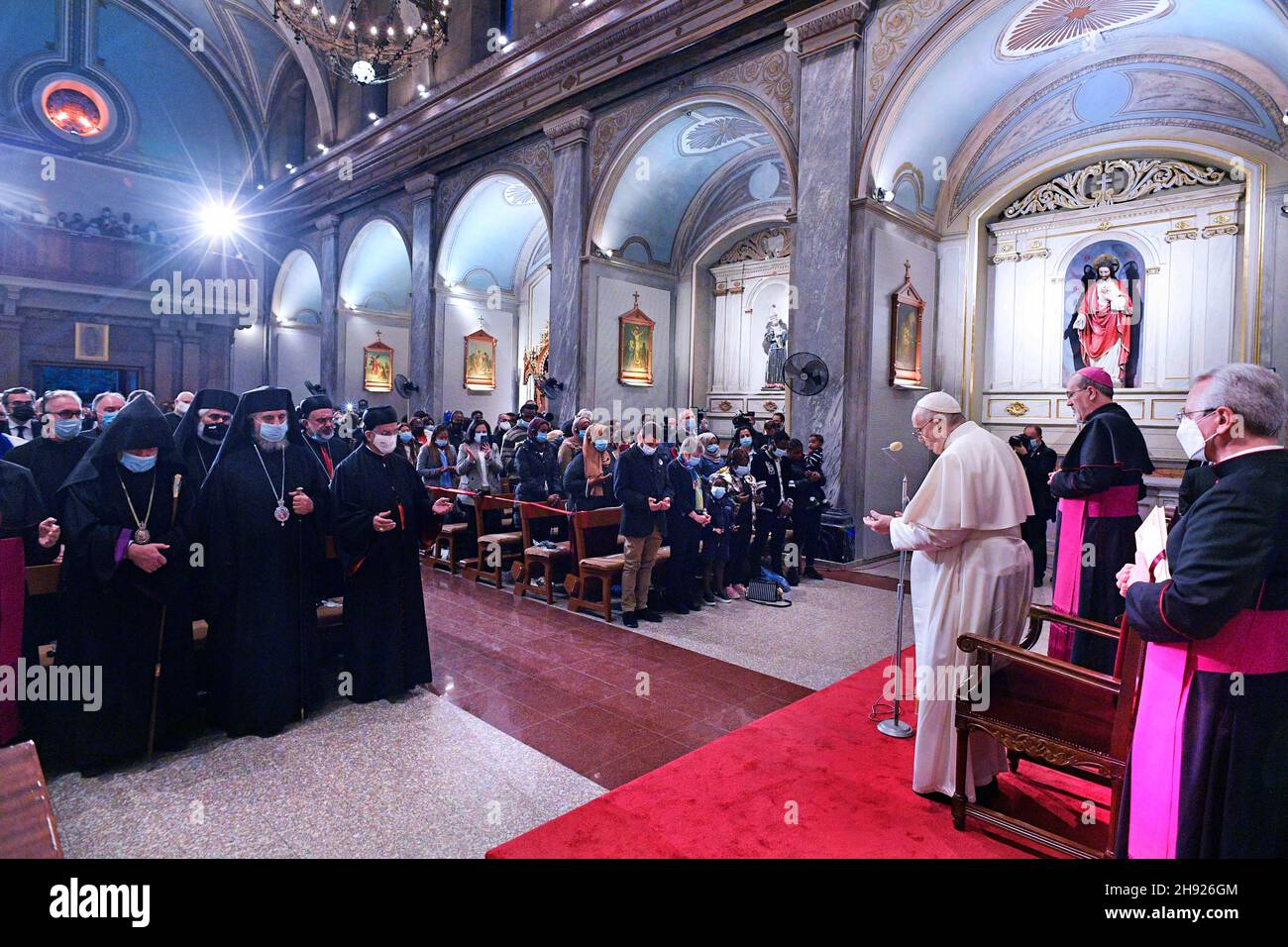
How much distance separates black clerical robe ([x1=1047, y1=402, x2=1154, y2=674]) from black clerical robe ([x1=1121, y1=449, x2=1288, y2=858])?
2.16 m

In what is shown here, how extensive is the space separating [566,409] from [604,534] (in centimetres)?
562

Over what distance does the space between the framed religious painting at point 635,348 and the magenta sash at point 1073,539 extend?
9244 mm

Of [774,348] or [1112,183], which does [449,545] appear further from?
[1112,183]

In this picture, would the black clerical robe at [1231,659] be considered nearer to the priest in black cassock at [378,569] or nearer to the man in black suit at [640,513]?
the priest in black cassock at [378,569]

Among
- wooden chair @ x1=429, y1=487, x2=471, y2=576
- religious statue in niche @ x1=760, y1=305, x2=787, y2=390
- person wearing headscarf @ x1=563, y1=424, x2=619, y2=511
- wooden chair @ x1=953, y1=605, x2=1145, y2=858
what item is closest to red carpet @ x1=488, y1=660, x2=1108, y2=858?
wooden chair @ x1=953, y1=605, x2=1145, y2=858

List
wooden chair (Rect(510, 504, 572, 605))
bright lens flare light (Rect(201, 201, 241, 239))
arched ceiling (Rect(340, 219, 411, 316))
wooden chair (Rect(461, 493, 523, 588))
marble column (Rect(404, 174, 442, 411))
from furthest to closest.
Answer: bright lens flare light (Rect(201, 201, 241, 239)) → arched ceiling (Rect(340, 219, 411, 316)) → marble column (Rect(404, 174, 442, 411)) → wooden chair (Rect(461, 493, 523, 588)) → wooden chair (Rect(510, 504, 572, 605))

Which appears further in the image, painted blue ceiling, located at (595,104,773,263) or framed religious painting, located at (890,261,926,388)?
painted blue ceiling, located at (595,104,773,263)

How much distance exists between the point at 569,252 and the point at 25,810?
11.8 meters

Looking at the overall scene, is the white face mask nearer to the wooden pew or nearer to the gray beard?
the gray beard

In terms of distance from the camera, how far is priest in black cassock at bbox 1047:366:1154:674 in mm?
4270

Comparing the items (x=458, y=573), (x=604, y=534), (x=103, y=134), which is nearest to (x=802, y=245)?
(x=604, y=534)

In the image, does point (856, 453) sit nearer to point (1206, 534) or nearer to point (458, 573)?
point (458, 573)

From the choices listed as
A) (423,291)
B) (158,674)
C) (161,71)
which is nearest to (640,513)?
(158,674)

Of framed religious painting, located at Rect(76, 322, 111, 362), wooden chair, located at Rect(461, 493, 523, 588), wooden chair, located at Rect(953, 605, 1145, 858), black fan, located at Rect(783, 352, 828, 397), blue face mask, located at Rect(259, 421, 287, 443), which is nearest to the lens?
wooden chair, located at Rect(953, 605, 1145, 858)
